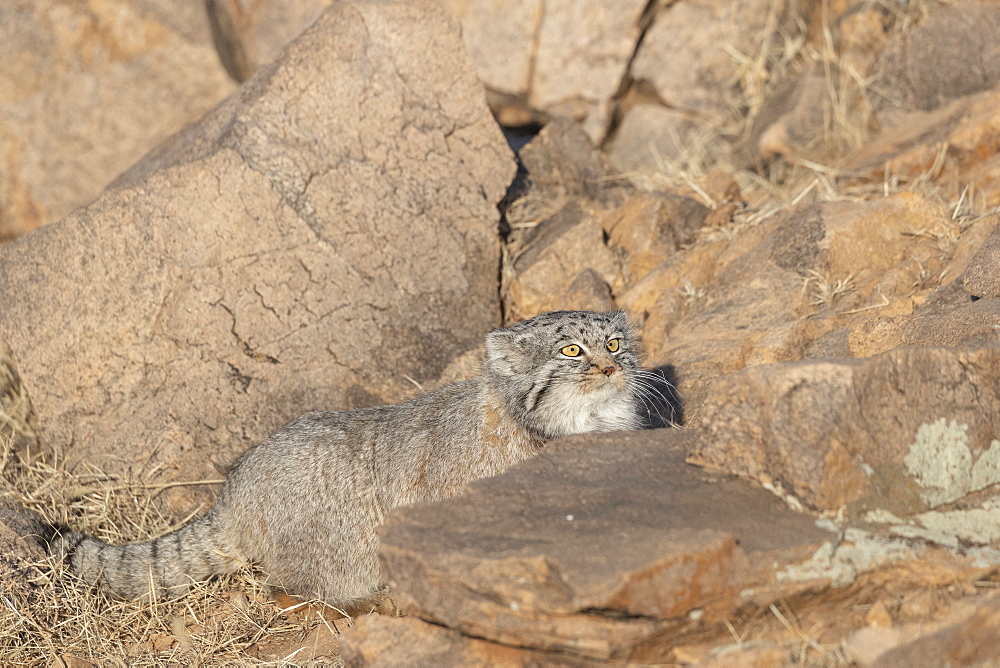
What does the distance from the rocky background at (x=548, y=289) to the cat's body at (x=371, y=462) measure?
31 centimetres

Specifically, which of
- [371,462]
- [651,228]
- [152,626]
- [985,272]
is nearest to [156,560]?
[152,626]

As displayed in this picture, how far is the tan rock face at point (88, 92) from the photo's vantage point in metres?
10.9

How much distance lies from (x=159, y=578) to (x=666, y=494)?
11.7ft

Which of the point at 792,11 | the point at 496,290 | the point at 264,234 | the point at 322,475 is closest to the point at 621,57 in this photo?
the point at 792,11

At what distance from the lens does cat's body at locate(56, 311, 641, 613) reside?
18.2ft

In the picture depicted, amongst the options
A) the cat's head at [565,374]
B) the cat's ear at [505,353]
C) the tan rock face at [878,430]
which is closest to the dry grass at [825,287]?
the cat's head at [565,374]

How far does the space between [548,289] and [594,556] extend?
452cm

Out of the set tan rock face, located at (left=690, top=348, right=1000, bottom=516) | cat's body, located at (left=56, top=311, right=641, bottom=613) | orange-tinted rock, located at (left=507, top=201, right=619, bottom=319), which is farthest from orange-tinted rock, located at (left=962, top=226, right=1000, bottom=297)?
orange-tinted rock, located at (left=507, top=201, right=619, bottom=319)

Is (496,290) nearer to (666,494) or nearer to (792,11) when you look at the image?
(666,494)

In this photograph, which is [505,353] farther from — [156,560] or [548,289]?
[156,560]

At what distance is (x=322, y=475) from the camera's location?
595 cm

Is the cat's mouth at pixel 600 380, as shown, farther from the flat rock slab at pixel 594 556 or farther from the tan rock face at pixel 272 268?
the tan rock face at pixel 272 268

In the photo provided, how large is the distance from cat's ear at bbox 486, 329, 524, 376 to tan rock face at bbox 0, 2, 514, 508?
5.16ft

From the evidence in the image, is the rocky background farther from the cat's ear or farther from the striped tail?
the cat's ear
